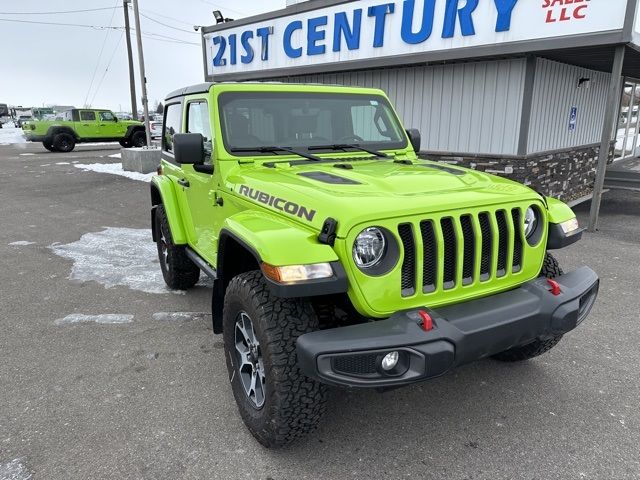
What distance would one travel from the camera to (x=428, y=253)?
2.36 m

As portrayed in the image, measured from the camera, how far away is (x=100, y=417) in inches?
111

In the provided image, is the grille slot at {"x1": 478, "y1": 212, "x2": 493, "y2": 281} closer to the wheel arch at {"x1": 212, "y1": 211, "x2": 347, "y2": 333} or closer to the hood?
the hood

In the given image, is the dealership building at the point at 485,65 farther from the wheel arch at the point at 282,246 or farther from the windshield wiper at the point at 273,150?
the wheel arch at the point at 282,246

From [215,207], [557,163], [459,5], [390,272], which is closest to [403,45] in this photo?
[459,5]

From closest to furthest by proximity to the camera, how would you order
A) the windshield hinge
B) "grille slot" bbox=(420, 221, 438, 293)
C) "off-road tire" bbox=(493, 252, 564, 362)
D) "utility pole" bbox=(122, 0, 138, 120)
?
the windshield hinge, "grille slot" bbox=(420, 221, 438, 293), "off-road tire" bbox=(493, 252, 564, 362), "utility pole" bbox=(122, 0, 138, 120)

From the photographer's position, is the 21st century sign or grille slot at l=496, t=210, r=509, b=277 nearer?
grille slot at l=496, t=210, r=509, b=277

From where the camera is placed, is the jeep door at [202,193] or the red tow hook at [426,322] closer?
the red tow hook at [426,322]

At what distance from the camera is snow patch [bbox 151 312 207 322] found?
4180mm

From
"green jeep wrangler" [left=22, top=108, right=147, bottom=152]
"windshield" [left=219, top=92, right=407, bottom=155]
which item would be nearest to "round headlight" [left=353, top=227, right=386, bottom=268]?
"windshield" [left=219, top=92, right=407, bottom=155]

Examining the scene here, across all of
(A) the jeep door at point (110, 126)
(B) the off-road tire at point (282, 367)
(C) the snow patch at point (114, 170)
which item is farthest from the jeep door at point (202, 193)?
(A) the jeep door at point (110, 126)

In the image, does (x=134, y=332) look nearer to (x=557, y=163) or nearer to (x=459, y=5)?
(x=459, y=5)

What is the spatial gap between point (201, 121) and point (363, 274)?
2.10 metres

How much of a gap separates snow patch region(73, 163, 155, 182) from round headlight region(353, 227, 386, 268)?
11683 millimetres

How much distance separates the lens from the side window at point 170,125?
14.2 feet
